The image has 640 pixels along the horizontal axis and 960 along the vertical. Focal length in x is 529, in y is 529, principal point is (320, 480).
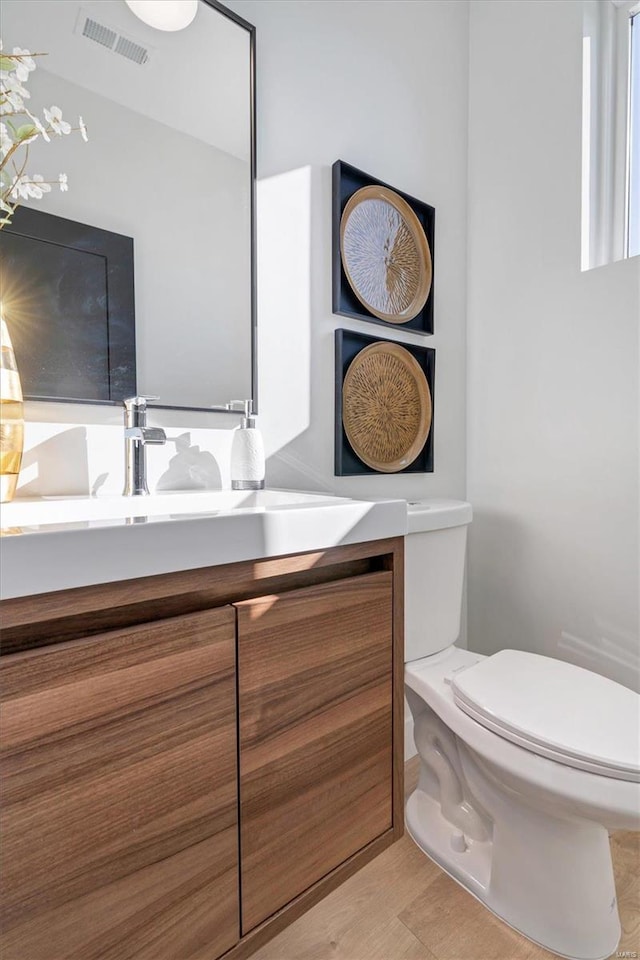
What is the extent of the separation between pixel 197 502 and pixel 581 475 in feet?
3.45

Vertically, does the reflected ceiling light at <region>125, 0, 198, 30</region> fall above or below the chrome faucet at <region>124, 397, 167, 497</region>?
above

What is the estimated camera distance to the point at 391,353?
147 cm

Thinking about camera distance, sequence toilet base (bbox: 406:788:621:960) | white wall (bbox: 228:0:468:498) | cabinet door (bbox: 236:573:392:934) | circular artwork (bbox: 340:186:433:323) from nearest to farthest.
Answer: cabinet door (bbox: 236:573:392:934)
toilet base (bbox: 406:788:621:960)
white wall (bbox: 228:0:468:498)
circular artwork (bbox: 340:186:433:323)

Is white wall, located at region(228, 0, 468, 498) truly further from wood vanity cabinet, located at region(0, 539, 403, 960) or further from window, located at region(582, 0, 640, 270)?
wood vanity cabinet, located at region(0, 539, 403, 960)

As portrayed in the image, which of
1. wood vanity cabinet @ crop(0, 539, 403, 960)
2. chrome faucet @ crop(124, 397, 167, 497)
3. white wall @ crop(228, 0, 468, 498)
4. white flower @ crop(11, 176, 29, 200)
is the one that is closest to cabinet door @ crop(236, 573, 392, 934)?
wood vanity cabinet @ crop(0, 539, 403, 960)

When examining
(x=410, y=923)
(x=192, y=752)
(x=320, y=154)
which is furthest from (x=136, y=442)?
(x=410, y=923)

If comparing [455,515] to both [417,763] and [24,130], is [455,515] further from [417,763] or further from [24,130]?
[24,130]

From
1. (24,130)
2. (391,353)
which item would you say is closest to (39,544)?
(24,130)

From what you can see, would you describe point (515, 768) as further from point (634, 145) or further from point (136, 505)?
point (634, 145)

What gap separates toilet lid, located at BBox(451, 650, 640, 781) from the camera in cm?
85

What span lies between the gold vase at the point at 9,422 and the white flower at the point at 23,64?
36 centimetres

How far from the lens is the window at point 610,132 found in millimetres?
1434

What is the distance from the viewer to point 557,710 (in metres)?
0.97

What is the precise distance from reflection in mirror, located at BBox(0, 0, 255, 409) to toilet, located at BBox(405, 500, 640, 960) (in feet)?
2.00
